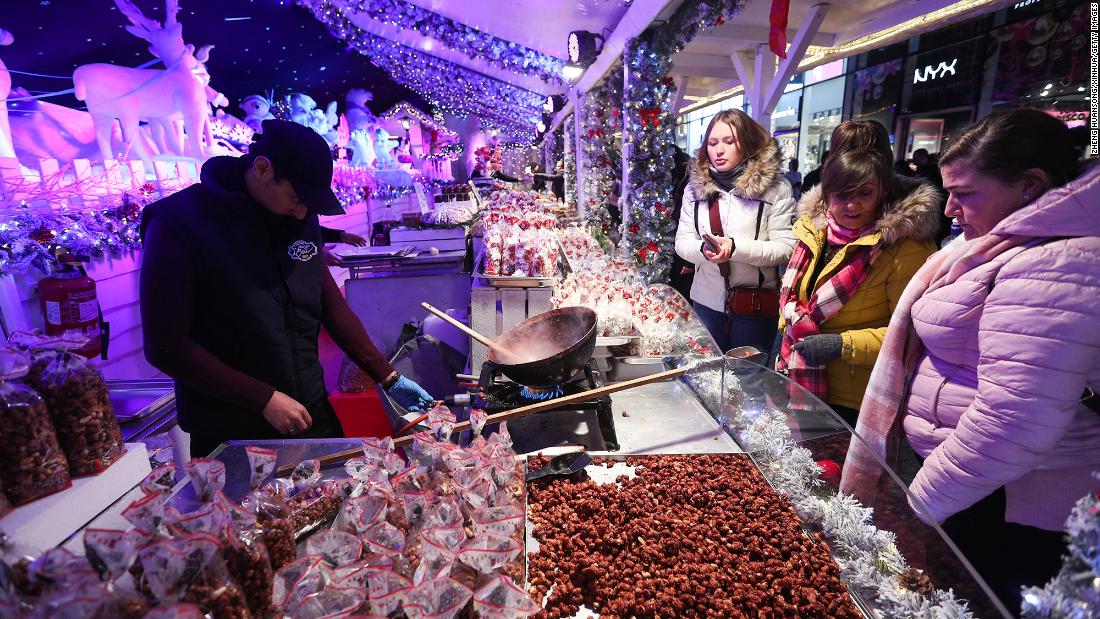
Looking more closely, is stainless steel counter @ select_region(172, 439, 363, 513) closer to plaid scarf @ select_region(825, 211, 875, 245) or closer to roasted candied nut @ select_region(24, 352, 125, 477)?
roasted candied nut @ select_region(24, 352, 125, 477)

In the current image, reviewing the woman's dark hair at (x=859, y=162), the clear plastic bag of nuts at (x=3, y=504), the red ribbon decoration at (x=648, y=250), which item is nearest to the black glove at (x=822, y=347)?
the woman's dark hair at (x=859, y=162)

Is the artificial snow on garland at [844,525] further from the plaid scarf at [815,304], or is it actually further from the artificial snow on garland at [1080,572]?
the plaid scarf at [815,304]

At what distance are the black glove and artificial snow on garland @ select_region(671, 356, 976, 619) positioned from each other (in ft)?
1.54

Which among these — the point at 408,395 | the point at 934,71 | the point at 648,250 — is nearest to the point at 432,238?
the point at 648,250

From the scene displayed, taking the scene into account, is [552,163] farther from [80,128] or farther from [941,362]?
[941,362]

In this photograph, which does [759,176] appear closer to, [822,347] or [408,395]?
[822,347]

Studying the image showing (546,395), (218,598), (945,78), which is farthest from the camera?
(945,78)

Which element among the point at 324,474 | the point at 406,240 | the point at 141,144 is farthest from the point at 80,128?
the point at 324,474

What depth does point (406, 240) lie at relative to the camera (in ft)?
16.6

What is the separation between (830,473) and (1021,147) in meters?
0.98

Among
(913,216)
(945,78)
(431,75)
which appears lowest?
(913,216)

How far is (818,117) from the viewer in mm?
12219

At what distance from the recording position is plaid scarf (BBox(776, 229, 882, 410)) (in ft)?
6.38

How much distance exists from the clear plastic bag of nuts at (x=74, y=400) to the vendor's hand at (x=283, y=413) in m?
0.64
